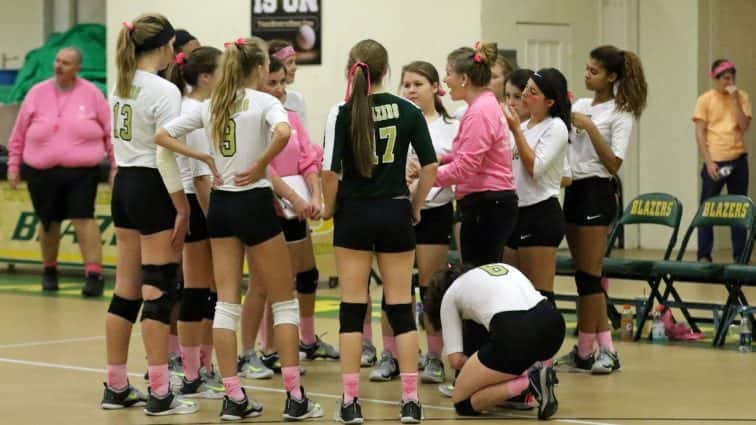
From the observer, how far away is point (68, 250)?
13812mm

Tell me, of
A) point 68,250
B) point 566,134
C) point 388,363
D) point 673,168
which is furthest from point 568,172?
point 673,168

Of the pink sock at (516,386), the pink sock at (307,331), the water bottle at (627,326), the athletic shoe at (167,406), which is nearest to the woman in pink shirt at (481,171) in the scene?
the pink sock at (516,386)

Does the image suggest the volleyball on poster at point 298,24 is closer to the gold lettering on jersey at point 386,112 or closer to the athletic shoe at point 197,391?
the athletic shoe at point 197,391

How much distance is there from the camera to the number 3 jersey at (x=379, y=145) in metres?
6.79

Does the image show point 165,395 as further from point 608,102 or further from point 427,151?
point 608,102

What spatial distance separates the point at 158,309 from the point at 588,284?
2770mm

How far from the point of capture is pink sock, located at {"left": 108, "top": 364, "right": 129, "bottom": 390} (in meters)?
7.23

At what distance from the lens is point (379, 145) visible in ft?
22.3

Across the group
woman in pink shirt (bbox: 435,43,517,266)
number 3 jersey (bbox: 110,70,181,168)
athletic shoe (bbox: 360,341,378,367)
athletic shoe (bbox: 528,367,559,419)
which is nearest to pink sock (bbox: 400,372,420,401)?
athletic shoe (bbox: 528,367,559,419)

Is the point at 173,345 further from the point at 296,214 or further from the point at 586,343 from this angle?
the point at 586,343

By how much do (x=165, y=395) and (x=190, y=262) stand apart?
0.77 m

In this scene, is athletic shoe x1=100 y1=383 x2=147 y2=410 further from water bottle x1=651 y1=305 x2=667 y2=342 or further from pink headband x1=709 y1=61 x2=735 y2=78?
pink headband x1=709 y1=61 x2=735 y2=78

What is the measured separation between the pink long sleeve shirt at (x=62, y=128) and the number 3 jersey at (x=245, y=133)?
19.0 feet

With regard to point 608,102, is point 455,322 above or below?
below
